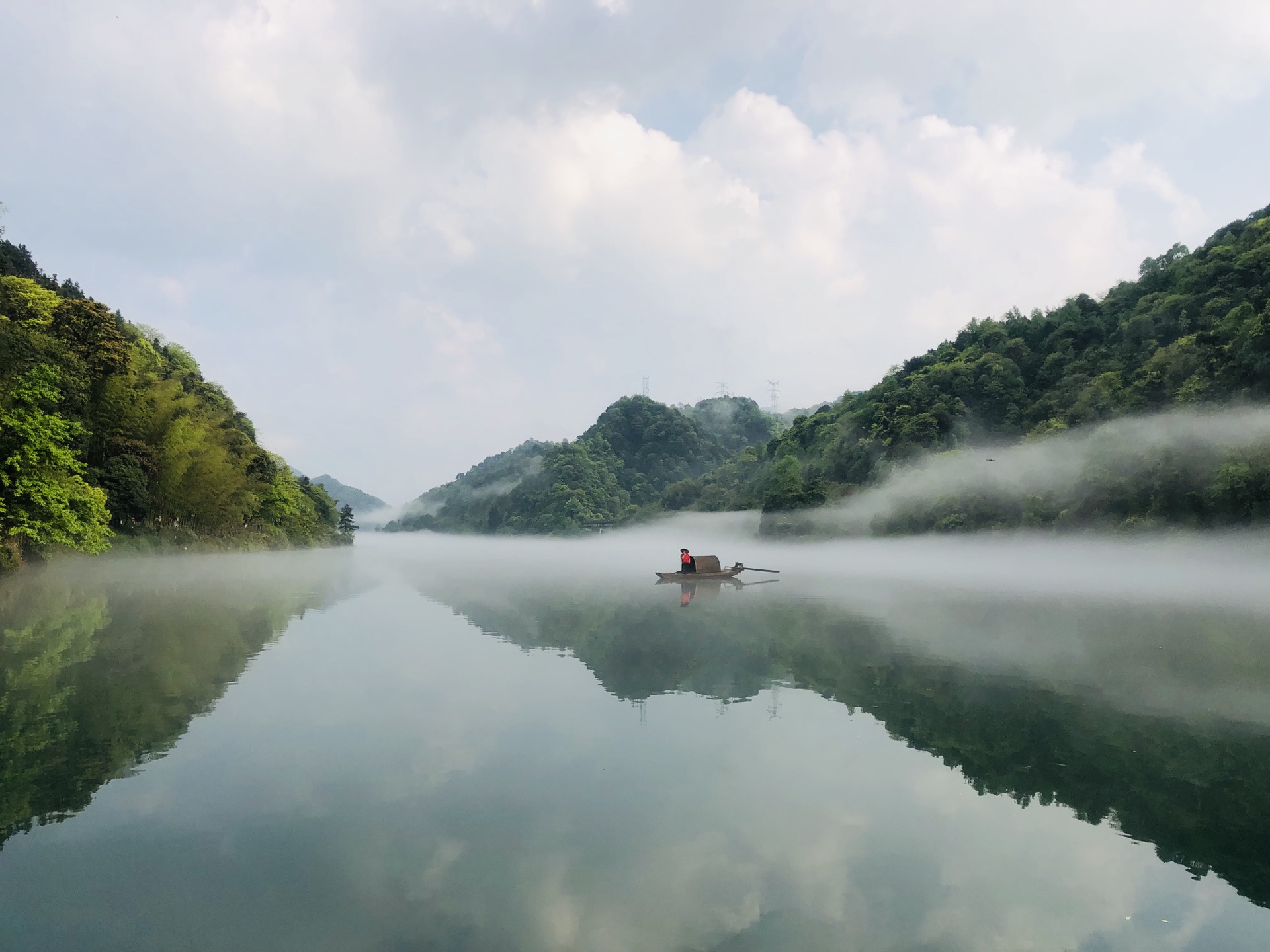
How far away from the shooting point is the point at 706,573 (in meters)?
33.5

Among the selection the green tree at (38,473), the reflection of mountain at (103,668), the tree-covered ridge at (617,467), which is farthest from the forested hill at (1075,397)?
the green tree at (38,473)

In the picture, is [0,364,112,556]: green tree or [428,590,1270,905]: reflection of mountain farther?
[0,364,112,556]: green tree

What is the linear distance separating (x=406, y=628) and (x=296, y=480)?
66519 mm

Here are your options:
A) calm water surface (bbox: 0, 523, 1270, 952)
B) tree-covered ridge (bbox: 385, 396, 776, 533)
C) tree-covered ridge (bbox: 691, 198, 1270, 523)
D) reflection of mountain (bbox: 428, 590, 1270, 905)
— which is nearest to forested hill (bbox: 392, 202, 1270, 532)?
tree-covered ridge (bbox: 691, 198, 1270, 523)

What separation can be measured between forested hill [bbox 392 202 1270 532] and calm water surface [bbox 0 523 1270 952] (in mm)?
29312

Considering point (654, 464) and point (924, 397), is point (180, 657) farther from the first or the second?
point (654, 464)

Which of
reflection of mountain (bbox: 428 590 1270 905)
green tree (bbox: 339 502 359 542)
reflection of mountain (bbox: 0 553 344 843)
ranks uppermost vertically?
green tree (bbox: 339 502 359 542)

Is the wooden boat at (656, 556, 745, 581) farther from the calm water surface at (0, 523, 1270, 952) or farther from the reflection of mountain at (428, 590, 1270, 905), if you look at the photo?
the calm water surface at (0, 523, 1270, 952)

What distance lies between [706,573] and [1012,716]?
77.4ft

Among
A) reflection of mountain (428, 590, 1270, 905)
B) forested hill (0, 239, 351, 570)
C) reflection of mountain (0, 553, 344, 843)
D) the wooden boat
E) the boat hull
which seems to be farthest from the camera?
the wooden boat

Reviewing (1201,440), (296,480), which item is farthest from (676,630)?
(296,480)

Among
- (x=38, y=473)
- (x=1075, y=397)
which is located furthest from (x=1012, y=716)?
(x=1075, y=397)

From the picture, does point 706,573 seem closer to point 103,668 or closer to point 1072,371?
point 103,668

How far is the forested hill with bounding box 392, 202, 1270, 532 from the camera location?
135ft
